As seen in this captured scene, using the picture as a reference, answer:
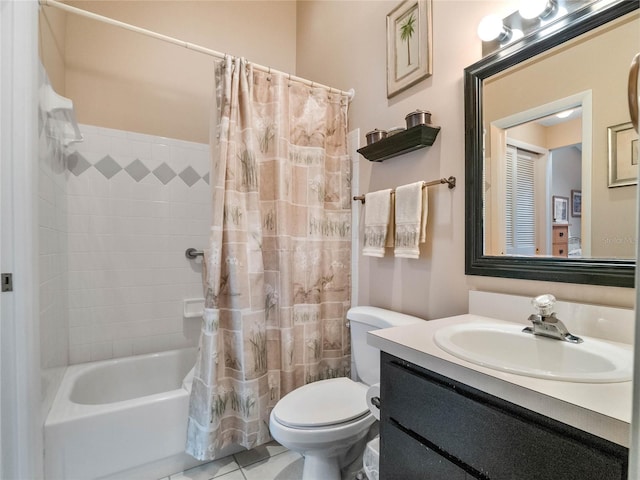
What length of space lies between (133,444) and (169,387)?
65cm

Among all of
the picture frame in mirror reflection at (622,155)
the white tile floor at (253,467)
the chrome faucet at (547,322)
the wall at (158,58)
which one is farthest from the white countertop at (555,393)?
the wall at (158,58)

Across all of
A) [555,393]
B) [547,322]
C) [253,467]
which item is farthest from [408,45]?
[253,467]

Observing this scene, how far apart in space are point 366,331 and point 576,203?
0.98 meters

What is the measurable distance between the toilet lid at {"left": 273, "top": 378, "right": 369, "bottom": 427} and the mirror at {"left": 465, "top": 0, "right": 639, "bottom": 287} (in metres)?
0.76

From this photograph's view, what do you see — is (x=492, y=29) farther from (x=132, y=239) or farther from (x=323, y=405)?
(x=132, y=239)

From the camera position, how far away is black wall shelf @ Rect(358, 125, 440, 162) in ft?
4.47

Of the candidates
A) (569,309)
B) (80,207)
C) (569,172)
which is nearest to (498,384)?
(569,309)

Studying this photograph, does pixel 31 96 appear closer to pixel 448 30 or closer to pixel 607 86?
pixel 448 30

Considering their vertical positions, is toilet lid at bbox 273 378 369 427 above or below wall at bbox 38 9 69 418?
below

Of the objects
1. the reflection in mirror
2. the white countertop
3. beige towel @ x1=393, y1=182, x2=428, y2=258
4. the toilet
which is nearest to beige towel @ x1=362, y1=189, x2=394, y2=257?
beige towel @ x1=393, y1=182, x2=428, y2=258

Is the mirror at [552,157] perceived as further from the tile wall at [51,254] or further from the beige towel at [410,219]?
the tile wall at [51,254]

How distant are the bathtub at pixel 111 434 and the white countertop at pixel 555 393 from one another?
51.5 inches

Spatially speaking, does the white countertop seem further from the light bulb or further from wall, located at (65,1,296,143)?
wall, located at (65,1,296,143)

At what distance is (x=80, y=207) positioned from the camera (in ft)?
6.18
